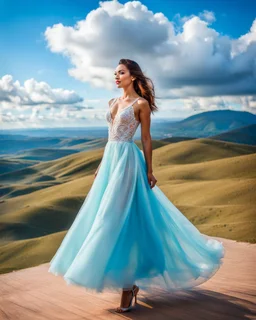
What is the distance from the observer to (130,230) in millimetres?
4867

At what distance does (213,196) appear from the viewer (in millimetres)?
33250

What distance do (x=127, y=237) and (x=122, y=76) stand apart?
2.22 meters

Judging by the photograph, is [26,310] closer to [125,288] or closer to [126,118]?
[125,288]

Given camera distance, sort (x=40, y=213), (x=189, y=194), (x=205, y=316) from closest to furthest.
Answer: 1. (x=205, y=316)
2. (x=189, y=194)
3. (x=40, y=213)

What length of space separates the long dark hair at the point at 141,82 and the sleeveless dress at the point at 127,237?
13.8 inches

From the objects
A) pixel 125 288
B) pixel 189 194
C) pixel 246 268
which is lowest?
pixel 189 194

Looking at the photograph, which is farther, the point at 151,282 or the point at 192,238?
the point at 192,238

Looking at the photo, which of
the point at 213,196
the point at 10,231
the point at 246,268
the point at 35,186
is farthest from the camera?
the point at 35,186

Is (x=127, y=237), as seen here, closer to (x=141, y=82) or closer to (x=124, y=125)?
(x=124, y=125)

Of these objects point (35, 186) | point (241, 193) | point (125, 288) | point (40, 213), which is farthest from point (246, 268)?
point (35, 186)

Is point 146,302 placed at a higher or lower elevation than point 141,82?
lower

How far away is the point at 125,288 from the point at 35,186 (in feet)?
300

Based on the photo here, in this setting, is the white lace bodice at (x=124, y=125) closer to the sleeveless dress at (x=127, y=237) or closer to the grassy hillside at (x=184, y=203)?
the sleeveless dress at (x=127, y=237)

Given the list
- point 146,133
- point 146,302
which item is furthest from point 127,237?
point 146,133
